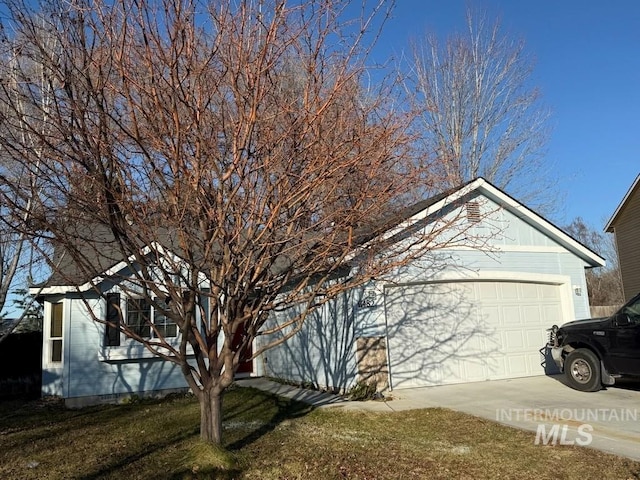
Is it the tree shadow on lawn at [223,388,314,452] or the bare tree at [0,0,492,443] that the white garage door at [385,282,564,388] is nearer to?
the tree shadow on lawn at [223,388,314,452]

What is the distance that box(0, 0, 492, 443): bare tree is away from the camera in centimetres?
507

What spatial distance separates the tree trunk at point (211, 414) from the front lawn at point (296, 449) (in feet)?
0.59

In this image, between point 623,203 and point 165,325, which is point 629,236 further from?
point 165,325

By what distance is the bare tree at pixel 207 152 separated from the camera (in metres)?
5.07

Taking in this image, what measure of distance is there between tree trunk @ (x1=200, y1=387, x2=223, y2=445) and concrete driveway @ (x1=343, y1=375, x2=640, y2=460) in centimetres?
383

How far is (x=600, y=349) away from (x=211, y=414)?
24.5ft

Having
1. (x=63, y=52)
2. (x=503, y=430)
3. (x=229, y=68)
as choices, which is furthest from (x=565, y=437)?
(x=63, y=52)

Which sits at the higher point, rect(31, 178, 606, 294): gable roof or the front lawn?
rect(31, 178, 606, 294): gable roof

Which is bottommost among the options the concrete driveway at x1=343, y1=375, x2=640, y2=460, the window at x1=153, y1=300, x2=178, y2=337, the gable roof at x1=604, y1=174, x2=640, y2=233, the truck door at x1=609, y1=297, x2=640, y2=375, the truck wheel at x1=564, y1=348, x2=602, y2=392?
the concrete driveway at x1=343, y1=375, x2=640, y2=460

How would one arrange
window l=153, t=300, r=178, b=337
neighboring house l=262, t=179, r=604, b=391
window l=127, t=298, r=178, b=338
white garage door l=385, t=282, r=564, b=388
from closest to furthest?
neighboring house l=262, t=179, r=604, b=391 → white garage door l=385, t=282, r=564, b=388 → window l=127, t=298, r=178, b=338 → window l=153, t=300, r=178, b=337

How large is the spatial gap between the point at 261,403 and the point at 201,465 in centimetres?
479

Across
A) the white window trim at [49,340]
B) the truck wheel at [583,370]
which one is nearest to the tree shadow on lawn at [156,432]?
the white window trim at [49,340]

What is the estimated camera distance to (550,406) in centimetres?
891

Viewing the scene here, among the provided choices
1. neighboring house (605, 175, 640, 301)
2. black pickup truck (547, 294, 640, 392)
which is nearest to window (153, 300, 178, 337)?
black pickup truck (547, 294, 640, 392)
